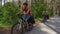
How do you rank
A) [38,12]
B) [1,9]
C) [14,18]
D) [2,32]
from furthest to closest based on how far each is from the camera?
[38,12]
[1,9]
[14,18]
[2,32]

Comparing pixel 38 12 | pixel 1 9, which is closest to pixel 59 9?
pixel 38 12

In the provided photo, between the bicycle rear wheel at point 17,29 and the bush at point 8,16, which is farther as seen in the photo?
the bush at point 8,16

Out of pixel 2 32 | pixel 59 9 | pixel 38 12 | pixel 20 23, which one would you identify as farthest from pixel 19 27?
pixel 59 9

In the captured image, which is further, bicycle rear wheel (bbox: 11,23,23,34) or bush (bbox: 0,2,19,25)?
bush (bbox: 0,2,19,25)

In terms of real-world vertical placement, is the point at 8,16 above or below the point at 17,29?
above

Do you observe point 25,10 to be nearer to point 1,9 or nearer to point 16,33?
point 16,33

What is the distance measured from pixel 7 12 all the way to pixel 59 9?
2352 inches

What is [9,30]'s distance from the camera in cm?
1020

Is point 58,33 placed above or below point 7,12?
below

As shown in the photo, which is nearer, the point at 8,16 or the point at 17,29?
the point at 17,29

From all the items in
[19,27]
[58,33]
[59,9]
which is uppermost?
[19,27]

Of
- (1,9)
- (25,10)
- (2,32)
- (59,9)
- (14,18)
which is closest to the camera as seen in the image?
(2,32)

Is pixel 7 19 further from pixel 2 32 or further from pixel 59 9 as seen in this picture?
→ pixel 59 9

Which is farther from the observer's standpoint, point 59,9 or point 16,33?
point 59,9
